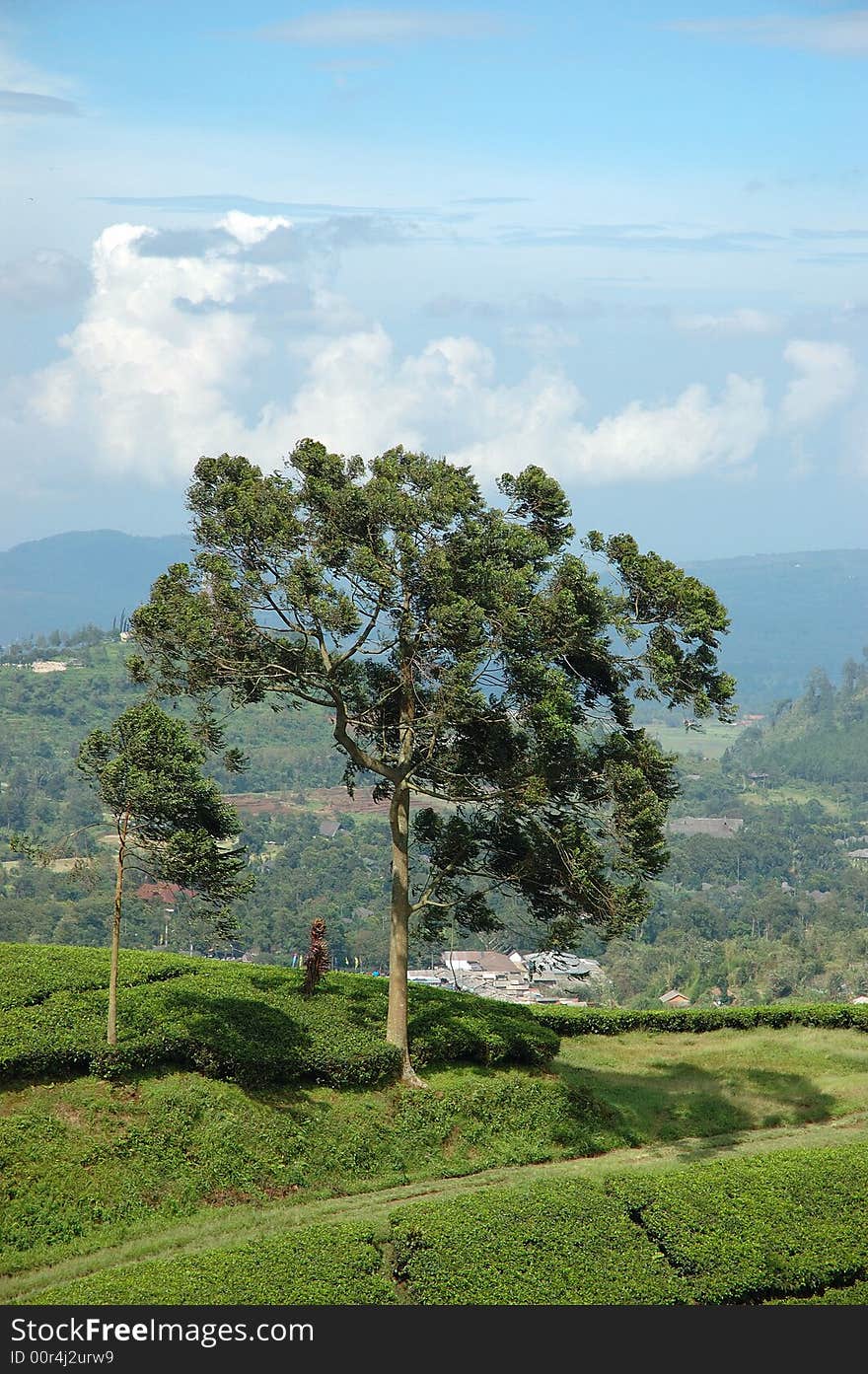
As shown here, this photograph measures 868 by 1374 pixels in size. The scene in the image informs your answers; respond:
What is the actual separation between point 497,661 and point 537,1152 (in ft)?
25.4

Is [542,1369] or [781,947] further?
[781,947]

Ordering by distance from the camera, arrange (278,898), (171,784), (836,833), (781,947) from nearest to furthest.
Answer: (171,784) → (781,947) → (278,898) → (836,833)

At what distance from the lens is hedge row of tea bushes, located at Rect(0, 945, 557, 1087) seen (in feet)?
67.7

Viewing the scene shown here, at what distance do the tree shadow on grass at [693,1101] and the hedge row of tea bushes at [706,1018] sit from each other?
260 centimetres

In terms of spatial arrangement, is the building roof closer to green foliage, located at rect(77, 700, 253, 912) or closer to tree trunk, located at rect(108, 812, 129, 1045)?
green foliage, located at rect(77, 700, 253, 912)

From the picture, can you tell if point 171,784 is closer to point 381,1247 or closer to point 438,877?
point 438,877

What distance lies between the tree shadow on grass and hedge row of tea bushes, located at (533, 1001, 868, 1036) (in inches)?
102

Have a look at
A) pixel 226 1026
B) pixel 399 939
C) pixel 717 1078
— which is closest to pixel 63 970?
pixel 226 1026

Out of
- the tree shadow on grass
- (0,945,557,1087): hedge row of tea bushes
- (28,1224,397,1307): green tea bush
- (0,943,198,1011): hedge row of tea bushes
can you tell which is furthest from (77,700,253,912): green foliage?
the tree shadow on grass

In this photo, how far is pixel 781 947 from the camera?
87562 mm

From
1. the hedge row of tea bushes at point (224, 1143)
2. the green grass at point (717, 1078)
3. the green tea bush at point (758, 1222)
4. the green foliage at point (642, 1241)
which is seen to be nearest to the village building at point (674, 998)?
the green grass at point (717, 1078)

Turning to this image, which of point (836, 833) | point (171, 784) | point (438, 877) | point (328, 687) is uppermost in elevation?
point (328, 687)

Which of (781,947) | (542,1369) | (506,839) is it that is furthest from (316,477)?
(781,947)

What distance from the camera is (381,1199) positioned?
19469 mm
